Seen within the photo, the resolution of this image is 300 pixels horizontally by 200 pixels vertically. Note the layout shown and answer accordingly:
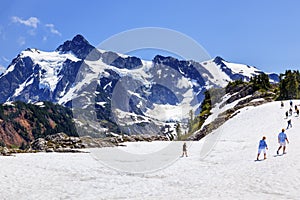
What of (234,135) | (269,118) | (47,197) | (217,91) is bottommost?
(47,197)

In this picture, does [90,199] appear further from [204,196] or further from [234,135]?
[234,135]

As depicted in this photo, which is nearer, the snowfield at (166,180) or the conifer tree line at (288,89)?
the snowfield at (166,180)

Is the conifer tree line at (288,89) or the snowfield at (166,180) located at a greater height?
the conifer tree line at (288,89)

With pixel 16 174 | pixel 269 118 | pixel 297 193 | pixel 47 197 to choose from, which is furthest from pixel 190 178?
pixel 269 118

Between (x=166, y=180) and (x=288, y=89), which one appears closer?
(x=166, y=180)

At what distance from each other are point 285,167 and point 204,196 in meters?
10.1

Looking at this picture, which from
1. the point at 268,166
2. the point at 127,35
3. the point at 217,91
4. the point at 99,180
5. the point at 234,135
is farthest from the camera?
the point at 217,91

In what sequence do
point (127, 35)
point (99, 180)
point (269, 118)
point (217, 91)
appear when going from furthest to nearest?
point (217, 91) < point (269, 118) < point (127, 35) < point (99, 180)

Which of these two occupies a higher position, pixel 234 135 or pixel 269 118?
pixel 269 118

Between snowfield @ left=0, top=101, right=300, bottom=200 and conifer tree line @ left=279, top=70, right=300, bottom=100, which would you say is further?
conifer tree line @ left=279, top=70, right=300, bottom=100

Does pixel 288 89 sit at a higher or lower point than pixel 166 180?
higher

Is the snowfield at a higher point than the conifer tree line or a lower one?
lower

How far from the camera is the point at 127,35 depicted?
105 feet

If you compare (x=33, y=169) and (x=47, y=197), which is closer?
(x=47, y=197)
